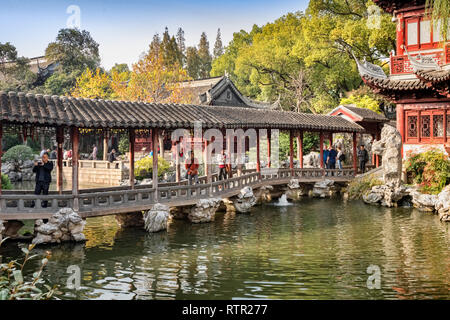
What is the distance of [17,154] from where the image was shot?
92.5 feet

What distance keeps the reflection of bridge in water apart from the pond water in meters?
0.71

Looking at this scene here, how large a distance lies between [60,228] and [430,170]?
11.7 metres

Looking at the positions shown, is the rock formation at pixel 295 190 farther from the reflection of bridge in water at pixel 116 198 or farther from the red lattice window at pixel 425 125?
the red lattice window at pixel 425 125

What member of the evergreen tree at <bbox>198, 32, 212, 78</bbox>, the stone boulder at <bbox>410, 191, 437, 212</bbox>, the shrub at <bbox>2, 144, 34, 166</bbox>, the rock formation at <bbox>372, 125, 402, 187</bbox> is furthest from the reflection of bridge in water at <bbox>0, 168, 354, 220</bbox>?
the evergreen tree at <bbox>198, 32, 212, 78</bbox>

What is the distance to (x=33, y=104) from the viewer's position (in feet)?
33.6

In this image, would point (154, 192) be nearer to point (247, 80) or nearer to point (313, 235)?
point (313, 235)

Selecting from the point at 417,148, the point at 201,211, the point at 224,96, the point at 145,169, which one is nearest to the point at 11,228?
the point at 201,211

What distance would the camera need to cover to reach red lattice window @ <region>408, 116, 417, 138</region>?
18.0 metres

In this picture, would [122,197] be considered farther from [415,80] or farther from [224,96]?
[224,96]

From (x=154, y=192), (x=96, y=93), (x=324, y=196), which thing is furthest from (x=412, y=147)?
(x=96, y=93)

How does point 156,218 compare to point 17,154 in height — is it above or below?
below

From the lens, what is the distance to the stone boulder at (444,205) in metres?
12.8

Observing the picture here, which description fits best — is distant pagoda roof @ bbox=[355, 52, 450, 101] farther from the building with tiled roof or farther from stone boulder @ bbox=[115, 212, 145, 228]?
the building with tiled roof

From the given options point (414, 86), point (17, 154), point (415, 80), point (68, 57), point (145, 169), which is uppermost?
point (68, 57)
